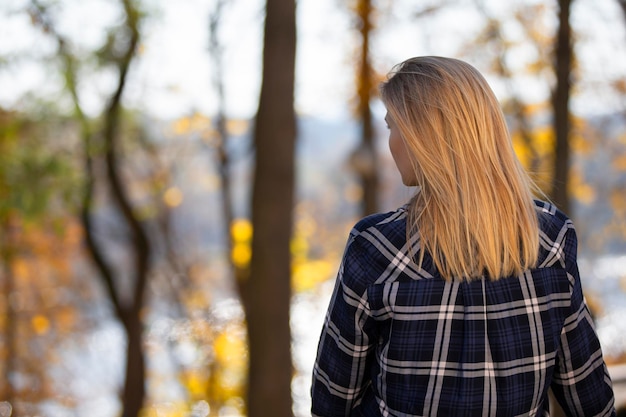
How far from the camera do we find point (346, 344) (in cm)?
151

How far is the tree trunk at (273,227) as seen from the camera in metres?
5.17

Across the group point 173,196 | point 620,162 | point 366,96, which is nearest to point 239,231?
point 173,196

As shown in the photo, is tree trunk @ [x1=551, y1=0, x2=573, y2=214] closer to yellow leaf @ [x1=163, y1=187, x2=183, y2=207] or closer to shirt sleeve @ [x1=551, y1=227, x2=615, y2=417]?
shirt sleeve @ [x1=551, y1=227, x2=615, y2=417]

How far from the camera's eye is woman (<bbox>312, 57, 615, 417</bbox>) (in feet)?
4.67

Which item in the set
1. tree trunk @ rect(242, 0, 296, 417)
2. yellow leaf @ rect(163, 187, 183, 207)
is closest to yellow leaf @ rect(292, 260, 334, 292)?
yellow leaf @ rect(163, 187, 183, 207)

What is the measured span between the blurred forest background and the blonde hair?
3.30m

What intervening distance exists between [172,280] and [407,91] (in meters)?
19.7

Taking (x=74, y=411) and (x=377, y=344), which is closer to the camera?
(x=377, y=344)

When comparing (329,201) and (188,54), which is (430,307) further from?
(329,201)

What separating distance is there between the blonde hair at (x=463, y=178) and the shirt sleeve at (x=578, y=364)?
15cm

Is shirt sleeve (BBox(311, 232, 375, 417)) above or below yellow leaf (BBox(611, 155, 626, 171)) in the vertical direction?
below

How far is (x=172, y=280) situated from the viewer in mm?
20656

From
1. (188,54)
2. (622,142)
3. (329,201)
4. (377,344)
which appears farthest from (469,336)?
(329,201)

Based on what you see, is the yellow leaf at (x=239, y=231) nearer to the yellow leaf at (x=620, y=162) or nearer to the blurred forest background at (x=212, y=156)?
the blurred forest background at (x=212, y=156)
